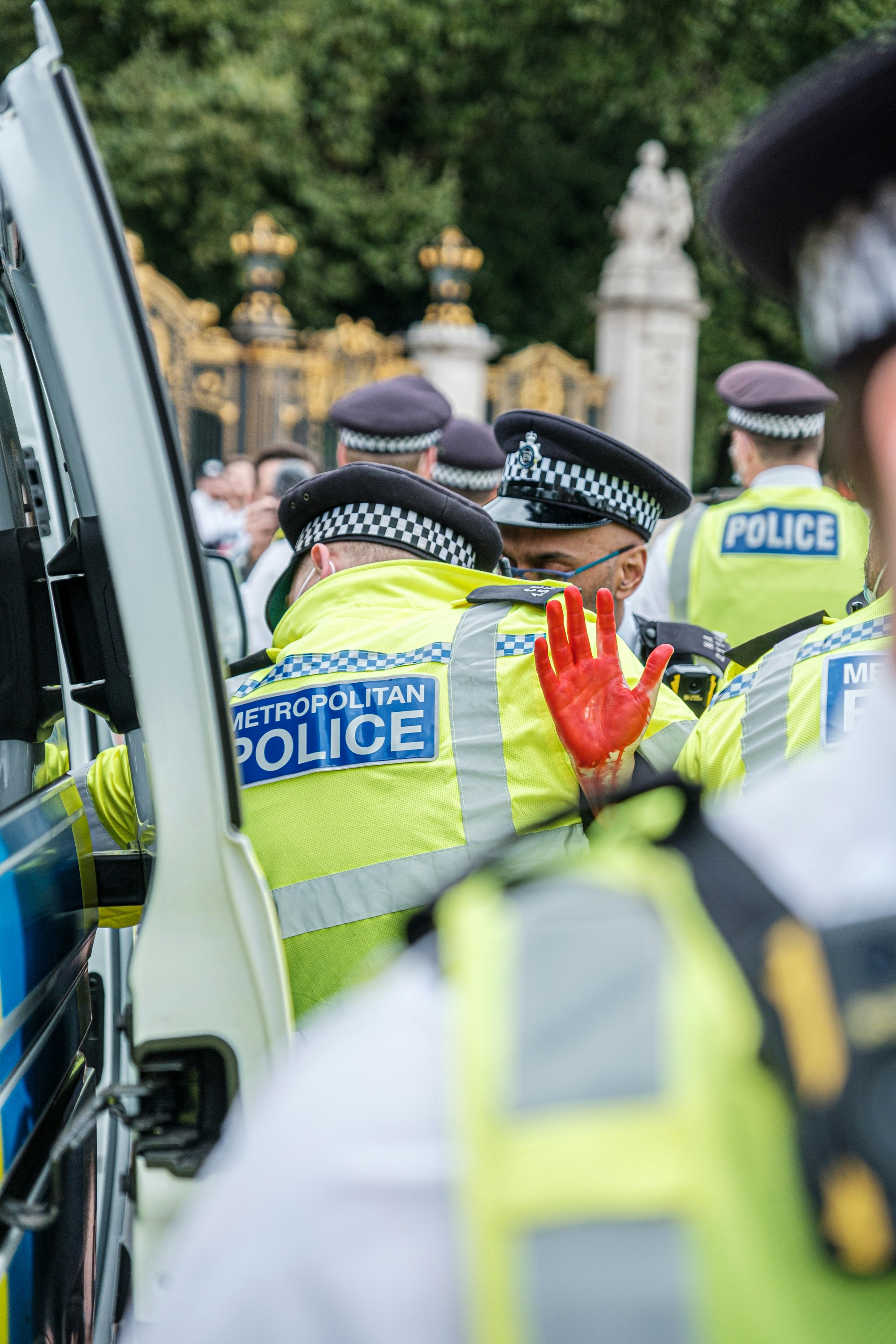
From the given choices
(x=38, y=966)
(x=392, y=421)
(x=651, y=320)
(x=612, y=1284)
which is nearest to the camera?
(x=612, y=1284)

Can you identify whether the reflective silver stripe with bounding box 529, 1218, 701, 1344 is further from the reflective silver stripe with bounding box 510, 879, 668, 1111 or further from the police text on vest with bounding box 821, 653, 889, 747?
the police text on vest with bounding box 821, 653, 889, 747

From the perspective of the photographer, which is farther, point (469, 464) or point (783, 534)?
point (469, 464)

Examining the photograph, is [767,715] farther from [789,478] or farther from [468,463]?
[468,463]

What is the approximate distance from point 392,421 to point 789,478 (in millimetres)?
1419

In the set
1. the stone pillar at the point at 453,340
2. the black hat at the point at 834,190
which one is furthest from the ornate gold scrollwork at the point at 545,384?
the black hat at the point at 834,190

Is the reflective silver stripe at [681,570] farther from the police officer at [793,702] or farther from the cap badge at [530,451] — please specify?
the police officer at [793,702]

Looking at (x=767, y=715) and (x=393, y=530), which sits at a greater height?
(x=393, y=530)

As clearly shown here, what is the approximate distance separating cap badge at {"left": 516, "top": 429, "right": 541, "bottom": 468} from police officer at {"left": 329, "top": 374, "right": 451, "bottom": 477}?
3.41ft

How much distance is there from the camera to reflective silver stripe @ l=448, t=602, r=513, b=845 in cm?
212

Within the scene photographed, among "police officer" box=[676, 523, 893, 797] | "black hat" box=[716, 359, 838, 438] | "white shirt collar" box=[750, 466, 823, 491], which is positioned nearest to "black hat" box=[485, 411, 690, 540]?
"police officer" box=[676, 523, 893, 797]

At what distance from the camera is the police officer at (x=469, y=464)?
18.0 feet

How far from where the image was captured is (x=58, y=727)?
2.01 metres

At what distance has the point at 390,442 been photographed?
13.8 ft

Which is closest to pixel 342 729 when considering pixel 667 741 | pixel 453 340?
pixel 667 741
